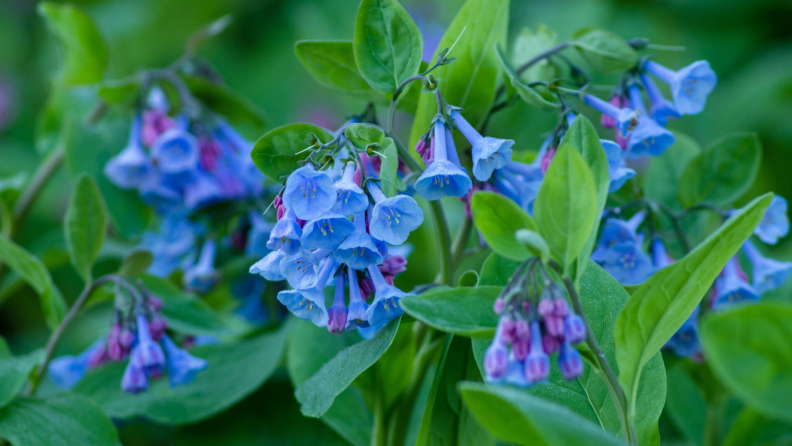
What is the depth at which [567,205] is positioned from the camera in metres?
0.69

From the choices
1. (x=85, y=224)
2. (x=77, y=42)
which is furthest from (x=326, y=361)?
(x=77, y=42)

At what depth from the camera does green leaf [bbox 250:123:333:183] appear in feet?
2.61

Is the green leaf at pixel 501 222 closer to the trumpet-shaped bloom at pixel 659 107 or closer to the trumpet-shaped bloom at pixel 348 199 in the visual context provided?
the trumpet-shaped bloom at pixel 348 199

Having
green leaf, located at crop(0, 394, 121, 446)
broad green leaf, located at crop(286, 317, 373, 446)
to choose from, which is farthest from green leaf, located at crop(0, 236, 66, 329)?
broad green leaf, located at crop(286, 317, 373, 446)

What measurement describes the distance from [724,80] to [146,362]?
7.94ft

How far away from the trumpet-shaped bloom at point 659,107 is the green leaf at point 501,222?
0.42 m

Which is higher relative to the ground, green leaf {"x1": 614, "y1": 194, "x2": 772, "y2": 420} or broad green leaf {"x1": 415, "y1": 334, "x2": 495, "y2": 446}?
green leaf {"x1": 614, "y1": 194, "x2": 772, "y2": 420}

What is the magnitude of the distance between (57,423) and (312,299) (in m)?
0.48

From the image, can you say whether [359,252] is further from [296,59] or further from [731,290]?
[296,59]

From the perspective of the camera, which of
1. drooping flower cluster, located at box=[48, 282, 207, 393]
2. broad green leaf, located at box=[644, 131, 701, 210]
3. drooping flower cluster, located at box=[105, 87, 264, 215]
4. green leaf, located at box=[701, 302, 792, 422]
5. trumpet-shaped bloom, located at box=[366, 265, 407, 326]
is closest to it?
green leaf, located at box=[701, 302, 792, 422]

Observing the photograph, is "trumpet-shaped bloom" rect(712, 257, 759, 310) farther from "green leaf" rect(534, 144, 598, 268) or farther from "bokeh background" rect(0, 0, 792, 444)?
"bokeh background" rect(0, 0, 792, 444)

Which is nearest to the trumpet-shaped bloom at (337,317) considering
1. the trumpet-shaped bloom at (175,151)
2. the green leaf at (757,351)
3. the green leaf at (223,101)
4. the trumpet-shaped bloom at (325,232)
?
the trumpet-shaped bloom at (325,232)

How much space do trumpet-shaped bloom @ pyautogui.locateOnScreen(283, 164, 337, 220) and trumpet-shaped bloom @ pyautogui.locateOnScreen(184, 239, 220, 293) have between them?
25.7 inches

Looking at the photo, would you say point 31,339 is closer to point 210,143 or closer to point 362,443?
point 210,143
